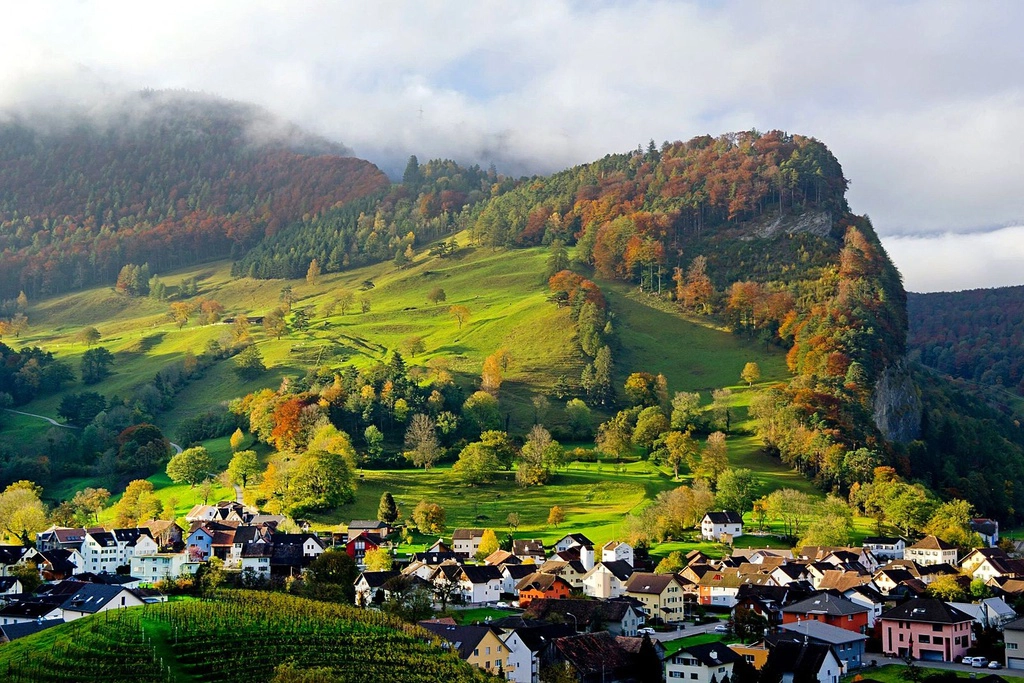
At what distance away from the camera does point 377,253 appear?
183875mm

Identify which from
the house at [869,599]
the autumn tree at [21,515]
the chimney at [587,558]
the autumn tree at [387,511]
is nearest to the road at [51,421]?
the autumn tree at [21,515]

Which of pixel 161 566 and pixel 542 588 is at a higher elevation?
pixel 161 566

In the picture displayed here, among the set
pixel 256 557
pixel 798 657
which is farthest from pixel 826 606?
pixel 256 557

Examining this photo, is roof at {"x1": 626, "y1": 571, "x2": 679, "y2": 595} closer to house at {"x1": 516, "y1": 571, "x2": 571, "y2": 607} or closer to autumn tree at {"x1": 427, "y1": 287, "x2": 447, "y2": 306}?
house at {"x1": 516, "y1": 571, "x2": 571, "y2": 607}

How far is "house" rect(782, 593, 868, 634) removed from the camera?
60.2 m

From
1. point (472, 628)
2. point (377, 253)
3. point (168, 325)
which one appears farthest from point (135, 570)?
point (377, 253)

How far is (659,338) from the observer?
5197 inches

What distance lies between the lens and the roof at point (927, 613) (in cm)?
5638

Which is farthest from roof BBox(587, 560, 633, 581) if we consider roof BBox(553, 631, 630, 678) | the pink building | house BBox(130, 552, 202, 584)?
house BBox(130, 552, 202, 584)

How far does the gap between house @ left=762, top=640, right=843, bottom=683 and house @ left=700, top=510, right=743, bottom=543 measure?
33.0 metres

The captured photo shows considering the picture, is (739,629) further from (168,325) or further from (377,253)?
(377,253)

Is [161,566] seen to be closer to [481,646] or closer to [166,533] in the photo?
[166,533]

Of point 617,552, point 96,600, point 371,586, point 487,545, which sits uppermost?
point 96,600

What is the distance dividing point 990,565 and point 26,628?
52.7m
